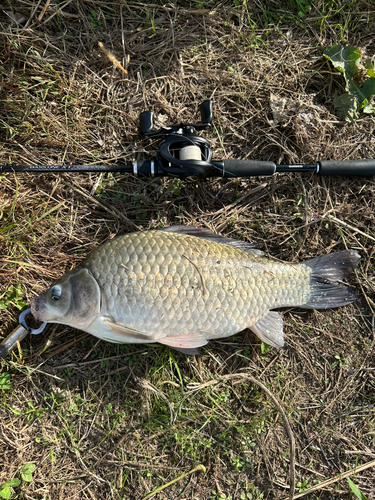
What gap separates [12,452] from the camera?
2.35 meters

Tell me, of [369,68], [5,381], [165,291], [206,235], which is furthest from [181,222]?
[369,68]

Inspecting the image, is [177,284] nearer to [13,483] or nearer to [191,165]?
[191,165]

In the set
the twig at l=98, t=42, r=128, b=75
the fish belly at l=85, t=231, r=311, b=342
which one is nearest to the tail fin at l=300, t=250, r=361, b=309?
the fish belly at l=85, t=231, r=311, b=342

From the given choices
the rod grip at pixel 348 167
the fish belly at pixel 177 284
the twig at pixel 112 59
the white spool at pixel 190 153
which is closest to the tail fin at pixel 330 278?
the fish belly at pixel 177 284

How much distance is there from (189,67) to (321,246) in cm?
179

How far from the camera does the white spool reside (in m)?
2.14

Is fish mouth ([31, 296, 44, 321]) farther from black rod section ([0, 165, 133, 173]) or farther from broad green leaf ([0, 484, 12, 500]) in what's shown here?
broad green leaf ([0, 484, 12, 500])

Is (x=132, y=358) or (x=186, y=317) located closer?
(x=186, y=317)

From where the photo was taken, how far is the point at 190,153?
7.02 ft

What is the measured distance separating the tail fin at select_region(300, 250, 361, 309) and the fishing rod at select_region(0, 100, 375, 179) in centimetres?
65

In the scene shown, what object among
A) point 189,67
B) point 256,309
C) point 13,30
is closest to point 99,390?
point 256,309

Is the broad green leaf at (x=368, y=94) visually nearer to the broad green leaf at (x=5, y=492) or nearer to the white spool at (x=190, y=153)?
the white spool at (x=190, y=153)

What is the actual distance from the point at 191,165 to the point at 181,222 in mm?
543

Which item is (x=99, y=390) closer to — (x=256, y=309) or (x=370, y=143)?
(x=256, y=309)
